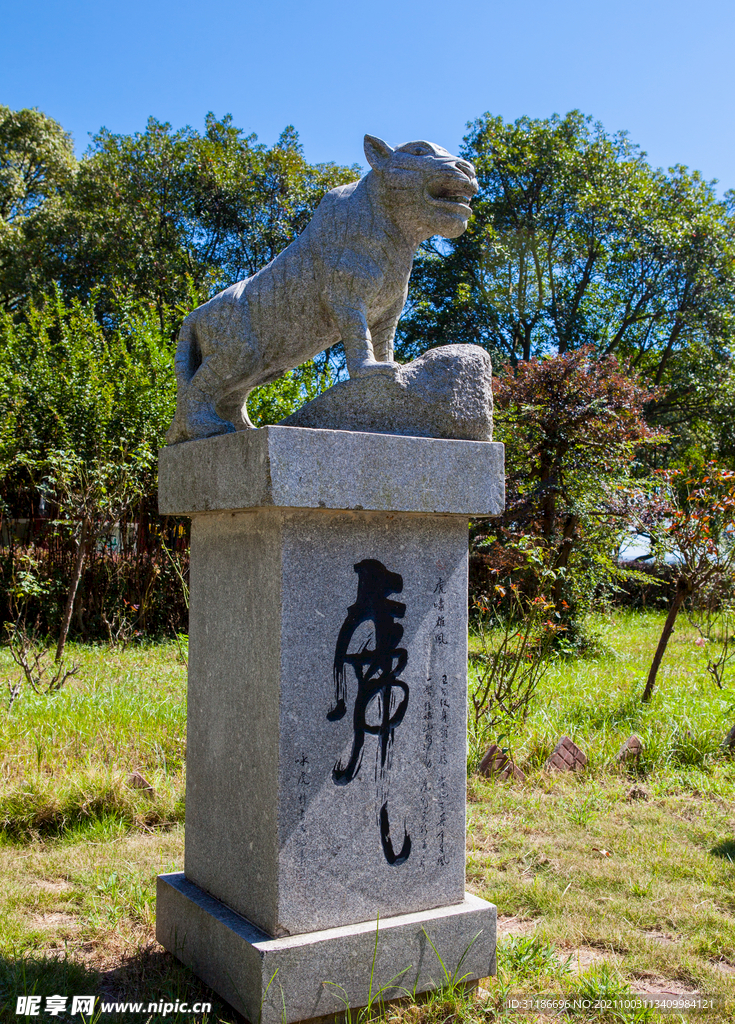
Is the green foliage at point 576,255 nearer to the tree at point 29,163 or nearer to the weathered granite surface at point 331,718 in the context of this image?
the tree at point 29,163

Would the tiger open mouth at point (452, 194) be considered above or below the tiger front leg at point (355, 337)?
above

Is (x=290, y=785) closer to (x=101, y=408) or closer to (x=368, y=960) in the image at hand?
(x=368, y=960)

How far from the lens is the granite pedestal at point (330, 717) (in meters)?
2.33

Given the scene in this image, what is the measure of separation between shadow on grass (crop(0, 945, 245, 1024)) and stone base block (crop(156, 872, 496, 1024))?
6cm

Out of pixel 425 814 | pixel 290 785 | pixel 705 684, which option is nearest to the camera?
pixel 290 785

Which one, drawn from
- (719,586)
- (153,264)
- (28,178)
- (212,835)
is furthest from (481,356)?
(28,178)

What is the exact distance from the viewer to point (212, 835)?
271 centimetres

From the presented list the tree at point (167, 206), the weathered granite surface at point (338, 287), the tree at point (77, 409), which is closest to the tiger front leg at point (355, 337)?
the weathered granite surface at point (338, 287)

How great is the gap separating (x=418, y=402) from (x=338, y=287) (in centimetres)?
46

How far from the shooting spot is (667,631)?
6258 millimetres

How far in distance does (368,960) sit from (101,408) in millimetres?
7976

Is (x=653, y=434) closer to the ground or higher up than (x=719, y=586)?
higher up

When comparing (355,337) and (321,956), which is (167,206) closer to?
(355,337)
